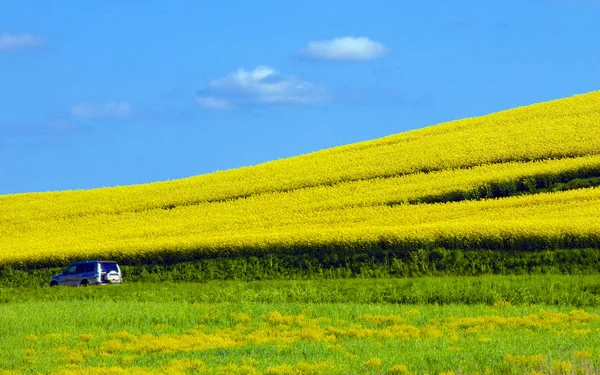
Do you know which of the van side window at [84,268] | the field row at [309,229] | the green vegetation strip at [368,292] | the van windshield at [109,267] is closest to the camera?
the green vegetation strip at [368,292]

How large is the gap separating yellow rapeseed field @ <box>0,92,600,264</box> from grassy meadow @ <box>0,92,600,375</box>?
17 cm

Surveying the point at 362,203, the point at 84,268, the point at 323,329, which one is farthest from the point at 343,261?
the point at 323,329

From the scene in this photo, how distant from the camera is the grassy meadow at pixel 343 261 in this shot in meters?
24.1

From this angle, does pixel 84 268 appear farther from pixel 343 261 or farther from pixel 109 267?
pixel 343 261

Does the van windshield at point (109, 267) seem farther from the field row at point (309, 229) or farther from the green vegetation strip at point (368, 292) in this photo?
the field row at point (309, 229)

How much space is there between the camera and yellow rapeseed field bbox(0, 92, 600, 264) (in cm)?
4622

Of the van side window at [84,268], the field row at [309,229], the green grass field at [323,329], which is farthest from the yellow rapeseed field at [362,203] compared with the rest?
the green grass field at [323,329]

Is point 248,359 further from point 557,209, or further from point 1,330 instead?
point 557,209

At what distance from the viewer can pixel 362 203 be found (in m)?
59.0

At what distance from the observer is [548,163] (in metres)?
61.7

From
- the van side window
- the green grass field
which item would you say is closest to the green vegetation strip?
the green grass field

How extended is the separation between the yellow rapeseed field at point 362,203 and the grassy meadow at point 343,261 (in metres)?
0.17

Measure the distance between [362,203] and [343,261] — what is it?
1403 cm

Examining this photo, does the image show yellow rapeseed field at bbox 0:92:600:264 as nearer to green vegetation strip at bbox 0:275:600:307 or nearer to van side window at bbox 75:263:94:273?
van side window at bbox 75:263:94:273
